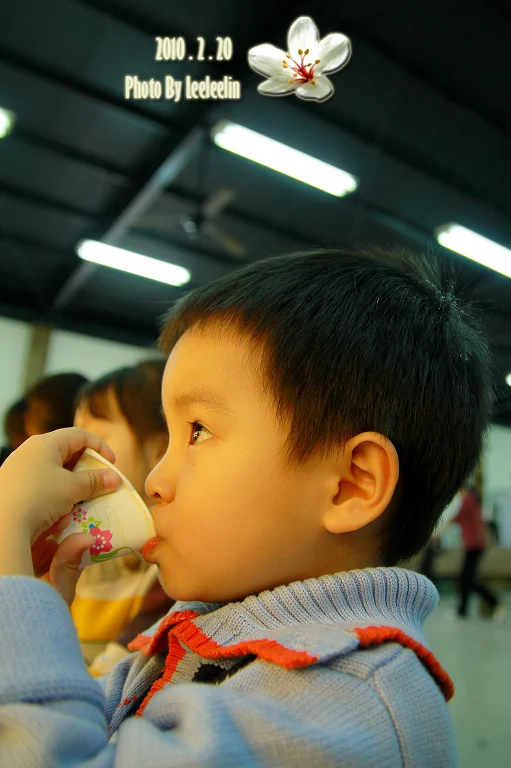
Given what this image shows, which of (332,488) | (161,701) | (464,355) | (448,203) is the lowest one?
(161,701)

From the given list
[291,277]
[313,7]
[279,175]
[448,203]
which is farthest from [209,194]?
[291,277]

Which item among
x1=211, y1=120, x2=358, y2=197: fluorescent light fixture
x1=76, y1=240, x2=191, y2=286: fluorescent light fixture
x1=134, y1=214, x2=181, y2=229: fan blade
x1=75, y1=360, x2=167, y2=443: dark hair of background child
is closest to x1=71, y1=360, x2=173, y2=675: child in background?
x1=75, y1=360, x2=167, y2=443: dark hair of background child

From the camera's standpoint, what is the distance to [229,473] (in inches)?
20.7

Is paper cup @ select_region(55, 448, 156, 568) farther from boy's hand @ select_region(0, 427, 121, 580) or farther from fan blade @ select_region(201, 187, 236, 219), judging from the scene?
fan blade @ select_region(201, 187, 236, 219)

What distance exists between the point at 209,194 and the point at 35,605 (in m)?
5.24

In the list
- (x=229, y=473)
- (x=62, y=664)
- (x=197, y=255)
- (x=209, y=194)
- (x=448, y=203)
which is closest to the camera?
(x=62, y=664)

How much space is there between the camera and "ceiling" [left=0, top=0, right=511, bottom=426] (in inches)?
97.7

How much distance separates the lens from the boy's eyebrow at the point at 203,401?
542 mm

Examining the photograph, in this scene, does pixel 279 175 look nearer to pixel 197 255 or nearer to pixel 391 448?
pixel 197 255

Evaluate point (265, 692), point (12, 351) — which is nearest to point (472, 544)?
point (265, 692)

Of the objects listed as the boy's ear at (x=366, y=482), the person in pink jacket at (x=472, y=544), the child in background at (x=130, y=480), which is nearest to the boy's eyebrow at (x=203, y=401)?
the boy's ear at (x=366, y=482)

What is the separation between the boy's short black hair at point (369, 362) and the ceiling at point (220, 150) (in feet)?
0.64

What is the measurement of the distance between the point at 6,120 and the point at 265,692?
14.8 feet

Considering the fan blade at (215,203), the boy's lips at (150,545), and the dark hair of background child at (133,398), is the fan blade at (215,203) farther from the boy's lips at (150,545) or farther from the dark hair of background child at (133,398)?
the boy's lips at (150,545)
